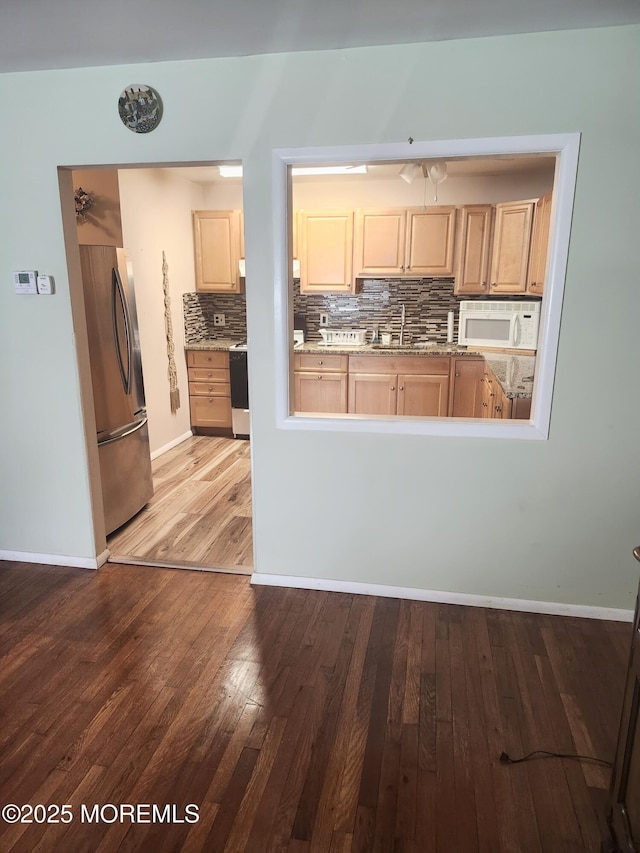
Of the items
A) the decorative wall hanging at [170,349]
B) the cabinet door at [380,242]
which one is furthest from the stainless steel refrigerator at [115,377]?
the cabinet door at [380,242]

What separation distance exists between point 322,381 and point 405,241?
1461 millimetres

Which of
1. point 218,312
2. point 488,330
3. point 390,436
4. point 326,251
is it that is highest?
point 326,251

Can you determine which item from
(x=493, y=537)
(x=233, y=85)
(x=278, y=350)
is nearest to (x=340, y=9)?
(x=233, y=85)

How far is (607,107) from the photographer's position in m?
2.22

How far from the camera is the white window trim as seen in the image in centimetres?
231

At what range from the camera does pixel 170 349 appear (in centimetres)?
522

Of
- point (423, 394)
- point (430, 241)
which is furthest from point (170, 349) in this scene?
point (430, 241)

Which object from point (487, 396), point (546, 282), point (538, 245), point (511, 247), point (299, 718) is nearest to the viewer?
point (299, 718)

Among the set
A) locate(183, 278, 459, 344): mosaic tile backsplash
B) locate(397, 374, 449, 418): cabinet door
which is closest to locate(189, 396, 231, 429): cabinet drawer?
locate(183, 278, 459, 344): mosaic tile backsplash

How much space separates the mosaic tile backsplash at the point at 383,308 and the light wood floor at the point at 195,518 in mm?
1505

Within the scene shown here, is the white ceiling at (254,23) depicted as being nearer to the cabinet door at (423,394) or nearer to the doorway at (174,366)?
the doorway at (174,366)

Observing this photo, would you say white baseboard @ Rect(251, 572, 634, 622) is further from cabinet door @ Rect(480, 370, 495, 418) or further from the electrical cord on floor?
cabinet door @ Rect(480, 370, 495, 418)

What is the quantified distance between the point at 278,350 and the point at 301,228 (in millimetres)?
2988

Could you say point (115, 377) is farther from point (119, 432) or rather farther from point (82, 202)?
point (82, 202)
